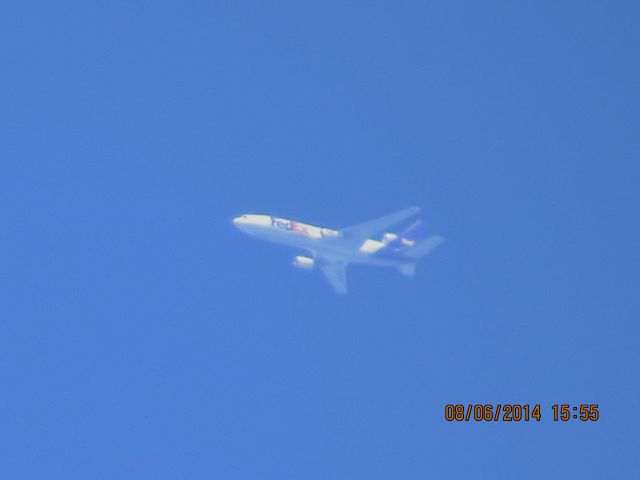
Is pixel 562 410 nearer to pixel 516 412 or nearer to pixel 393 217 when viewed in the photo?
pixel 516 412

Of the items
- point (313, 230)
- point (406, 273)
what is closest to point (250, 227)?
point (313, 230)

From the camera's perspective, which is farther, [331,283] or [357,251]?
[357,251]

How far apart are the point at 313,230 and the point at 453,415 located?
622 cm

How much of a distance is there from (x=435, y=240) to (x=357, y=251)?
3.14 m

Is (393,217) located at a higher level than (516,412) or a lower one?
higher

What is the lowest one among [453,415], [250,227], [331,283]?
[453,415]

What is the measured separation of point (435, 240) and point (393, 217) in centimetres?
127

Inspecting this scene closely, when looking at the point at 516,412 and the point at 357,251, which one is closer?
the point at 516,412

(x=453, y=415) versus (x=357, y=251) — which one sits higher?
(x=357, y=251)

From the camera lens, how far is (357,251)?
104 ft

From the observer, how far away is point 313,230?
103 ft

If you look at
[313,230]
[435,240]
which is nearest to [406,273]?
[435,240]

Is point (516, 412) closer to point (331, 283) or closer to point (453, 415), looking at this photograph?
point (453, 415)

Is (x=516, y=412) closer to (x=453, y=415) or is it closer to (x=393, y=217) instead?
(x=453, y=415)
